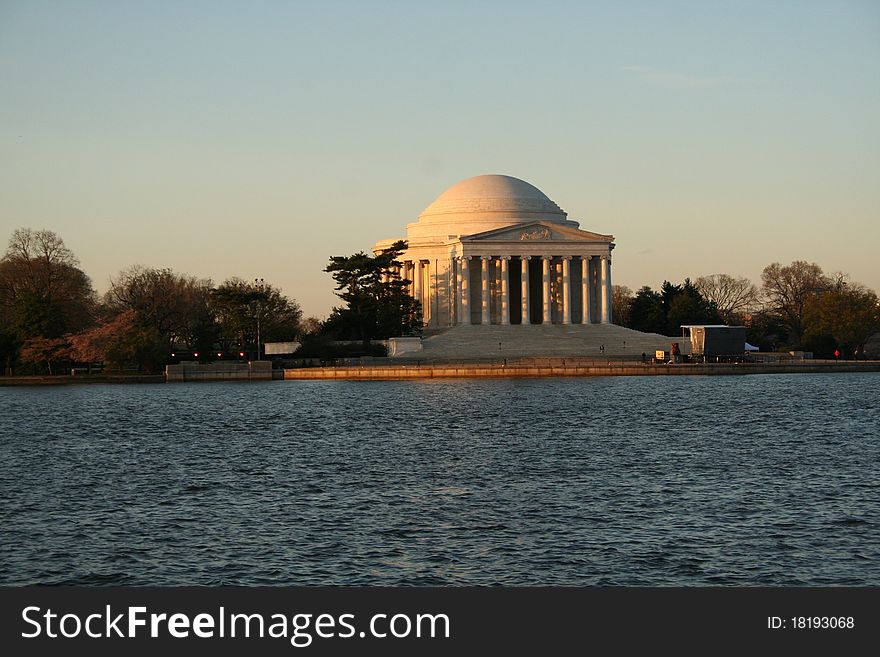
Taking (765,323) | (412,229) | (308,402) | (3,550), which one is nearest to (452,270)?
(412,229)

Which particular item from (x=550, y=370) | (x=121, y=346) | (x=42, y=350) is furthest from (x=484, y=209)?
(x=42, y=350)

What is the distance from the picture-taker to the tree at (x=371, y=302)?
132500 millimetres

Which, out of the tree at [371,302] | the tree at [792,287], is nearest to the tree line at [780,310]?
the tree at [792,287]

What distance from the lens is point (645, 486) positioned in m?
43.0

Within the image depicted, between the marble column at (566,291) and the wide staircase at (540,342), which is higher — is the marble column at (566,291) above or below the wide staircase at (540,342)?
above

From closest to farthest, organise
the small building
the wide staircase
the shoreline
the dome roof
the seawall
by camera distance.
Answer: the seawall → the shoreline → the small building → the wide staircase → the dome roof

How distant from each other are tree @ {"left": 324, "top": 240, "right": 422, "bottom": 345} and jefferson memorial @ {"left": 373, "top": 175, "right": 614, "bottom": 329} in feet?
41.7

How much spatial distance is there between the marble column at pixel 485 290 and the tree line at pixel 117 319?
21.0 m

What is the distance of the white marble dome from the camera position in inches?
6107

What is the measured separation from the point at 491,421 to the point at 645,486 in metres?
27.1

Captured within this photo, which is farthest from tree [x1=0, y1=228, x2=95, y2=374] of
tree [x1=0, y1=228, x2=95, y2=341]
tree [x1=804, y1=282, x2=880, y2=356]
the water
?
tree [x1=804, y1=282, x2=880, y2=356]

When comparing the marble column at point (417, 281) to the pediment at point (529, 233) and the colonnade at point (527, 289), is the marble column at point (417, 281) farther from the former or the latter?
the pediment at point (529, 233)

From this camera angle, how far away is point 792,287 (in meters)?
171

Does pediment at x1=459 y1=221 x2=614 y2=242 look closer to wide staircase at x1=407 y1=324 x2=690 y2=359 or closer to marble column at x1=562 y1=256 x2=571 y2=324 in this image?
marble column at x1=562 y1=256 x2=571 y2=324
